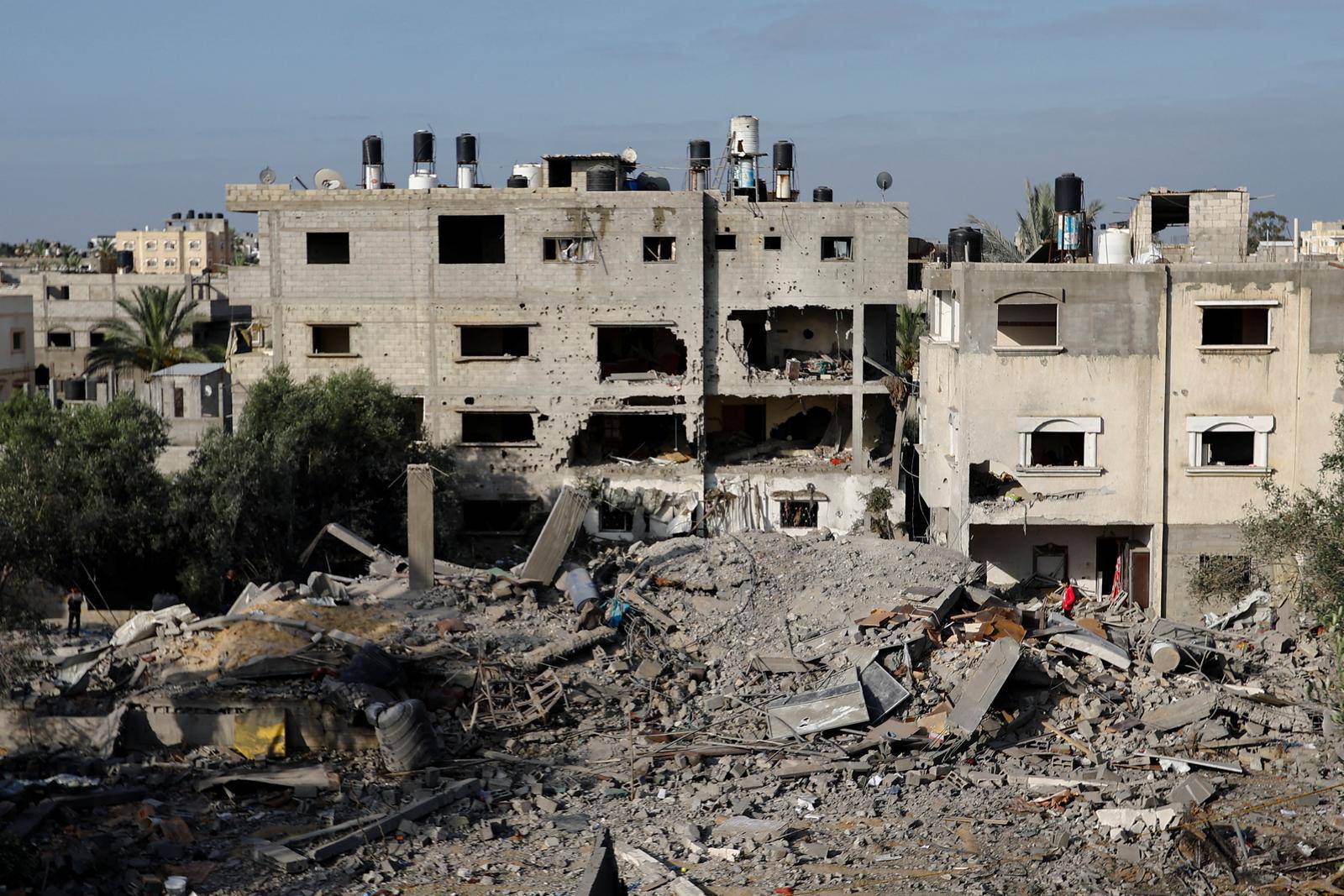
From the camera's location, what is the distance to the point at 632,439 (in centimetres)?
3884

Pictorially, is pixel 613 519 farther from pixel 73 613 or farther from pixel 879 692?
pixel 879 692

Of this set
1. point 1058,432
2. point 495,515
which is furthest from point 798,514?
point 1058,432

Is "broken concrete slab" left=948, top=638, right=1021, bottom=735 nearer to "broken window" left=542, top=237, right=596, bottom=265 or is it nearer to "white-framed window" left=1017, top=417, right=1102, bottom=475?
"white-framed window" left=1017, top=417, right=1102, bottom=475

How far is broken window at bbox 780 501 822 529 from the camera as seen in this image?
36.5m

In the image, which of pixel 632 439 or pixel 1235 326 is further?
pixel 632 439

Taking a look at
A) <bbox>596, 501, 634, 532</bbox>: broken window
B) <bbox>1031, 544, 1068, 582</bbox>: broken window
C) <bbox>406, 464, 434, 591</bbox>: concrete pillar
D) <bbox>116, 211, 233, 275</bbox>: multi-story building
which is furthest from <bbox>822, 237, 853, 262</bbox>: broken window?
<bbox>116, 211, 233, 275</bbox>: multi-story building

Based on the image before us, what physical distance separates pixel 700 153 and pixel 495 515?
11.0 metres

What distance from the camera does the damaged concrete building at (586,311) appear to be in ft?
117

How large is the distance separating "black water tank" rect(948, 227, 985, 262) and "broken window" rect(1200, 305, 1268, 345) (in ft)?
19.2

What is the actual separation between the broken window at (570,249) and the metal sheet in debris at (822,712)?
57.7ft

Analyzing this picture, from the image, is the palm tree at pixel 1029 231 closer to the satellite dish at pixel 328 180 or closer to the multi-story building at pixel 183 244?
the satellite dish at pixel 328 180

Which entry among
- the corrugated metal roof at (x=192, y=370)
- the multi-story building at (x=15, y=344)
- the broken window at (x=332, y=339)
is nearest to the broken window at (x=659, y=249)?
the broken window at (x=332, y=339)

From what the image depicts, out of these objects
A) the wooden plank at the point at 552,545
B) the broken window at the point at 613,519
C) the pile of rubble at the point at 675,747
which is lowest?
the pile of rubble at the point at 675,747

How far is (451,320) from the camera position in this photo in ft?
119
